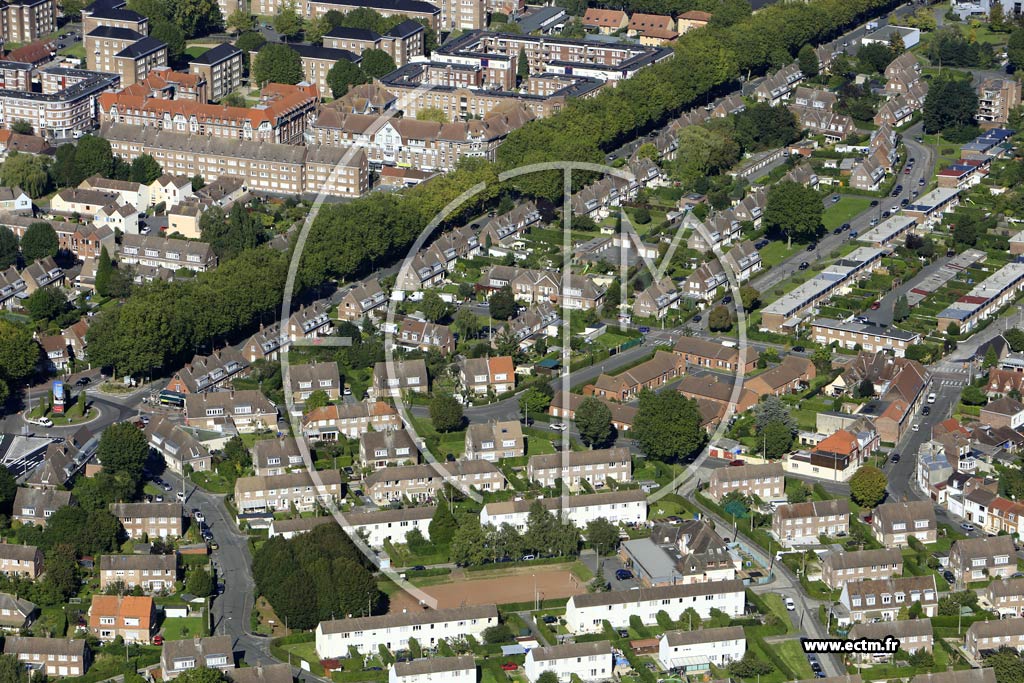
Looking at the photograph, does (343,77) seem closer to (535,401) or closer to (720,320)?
(720,320)

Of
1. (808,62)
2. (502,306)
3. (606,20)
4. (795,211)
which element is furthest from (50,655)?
(606,20)

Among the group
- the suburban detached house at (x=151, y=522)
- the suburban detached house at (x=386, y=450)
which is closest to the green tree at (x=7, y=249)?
the suburban detached house at (x=386, y=450)

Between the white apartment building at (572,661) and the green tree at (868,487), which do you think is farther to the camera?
the green tree at (868,487)

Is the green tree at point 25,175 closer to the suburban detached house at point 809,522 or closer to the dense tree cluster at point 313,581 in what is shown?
the dense tree cluster at point 313,581

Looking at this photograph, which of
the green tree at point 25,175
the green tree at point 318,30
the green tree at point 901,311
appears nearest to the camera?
the green tree at point 901,311

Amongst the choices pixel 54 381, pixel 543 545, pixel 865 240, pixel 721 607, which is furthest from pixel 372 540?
pixel 865 240

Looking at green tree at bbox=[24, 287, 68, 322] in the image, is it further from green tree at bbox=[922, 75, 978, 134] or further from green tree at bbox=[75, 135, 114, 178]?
green tree at bbox=[922, 75, 978, 134]

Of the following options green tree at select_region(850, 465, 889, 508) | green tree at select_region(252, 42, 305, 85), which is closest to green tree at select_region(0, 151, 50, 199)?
green tree at select_region(252, 42, 305, 85)

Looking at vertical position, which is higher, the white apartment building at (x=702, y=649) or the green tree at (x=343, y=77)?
the white apartment building at (x=702, y=649)
